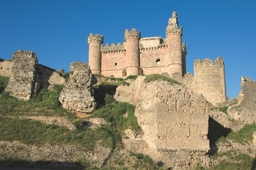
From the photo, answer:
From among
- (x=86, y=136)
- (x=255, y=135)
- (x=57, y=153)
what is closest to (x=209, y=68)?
(x=255, y=135)

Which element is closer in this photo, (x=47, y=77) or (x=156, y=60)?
(x=47, y=77)

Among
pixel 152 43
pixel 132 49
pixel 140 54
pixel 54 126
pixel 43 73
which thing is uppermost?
pixel 152 43

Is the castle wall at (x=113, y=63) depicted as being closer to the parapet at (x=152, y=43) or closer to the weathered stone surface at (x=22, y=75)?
the parapet at (x=152, y=43)

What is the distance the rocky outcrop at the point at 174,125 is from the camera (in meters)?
23.2

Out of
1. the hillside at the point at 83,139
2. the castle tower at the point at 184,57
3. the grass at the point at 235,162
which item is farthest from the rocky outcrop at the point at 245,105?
the castle tower at the point at 184,57

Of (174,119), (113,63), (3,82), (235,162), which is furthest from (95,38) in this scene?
(235,162)

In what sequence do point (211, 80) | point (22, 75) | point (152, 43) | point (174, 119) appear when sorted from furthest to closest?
point (152, 43), point (211, 80), point (22, 75), point (174, 119)

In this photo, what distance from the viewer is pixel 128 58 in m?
42.8

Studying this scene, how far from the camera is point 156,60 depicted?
140 ft

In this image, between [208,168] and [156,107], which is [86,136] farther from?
[208,168]

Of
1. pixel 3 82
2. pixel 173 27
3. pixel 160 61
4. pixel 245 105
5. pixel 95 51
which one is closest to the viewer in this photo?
pixel 3 82

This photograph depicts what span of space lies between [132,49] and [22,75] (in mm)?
17660

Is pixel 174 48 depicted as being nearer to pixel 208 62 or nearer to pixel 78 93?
pixel 208 62

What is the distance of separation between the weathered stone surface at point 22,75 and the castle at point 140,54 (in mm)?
15986
